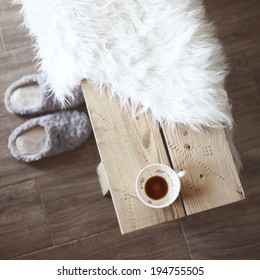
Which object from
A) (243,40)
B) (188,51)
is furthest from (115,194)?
(243,40)

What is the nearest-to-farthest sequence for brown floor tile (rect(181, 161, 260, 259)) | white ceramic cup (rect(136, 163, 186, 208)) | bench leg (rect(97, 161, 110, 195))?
white ceramic cup (rect(136, 163, 186, 208))
bench leg (rect(97, 161, 110, 195))
brown floor tile (rect(181, 161, 260, 259))

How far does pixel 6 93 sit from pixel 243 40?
91 cm

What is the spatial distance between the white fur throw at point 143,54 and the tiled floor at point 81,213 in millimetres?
390

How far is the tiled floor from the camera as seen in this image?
1270 mm

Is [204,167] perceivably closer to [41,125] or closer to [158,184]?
[158,184]

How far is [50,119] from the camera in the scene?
1.27 meters

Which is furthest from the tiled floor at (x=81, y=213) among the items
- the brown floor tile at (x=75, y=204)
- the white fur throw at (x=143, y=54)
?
the white fur throw at (x=143, y=54)

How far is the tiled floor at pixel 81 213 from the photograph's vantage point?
1.27 metres

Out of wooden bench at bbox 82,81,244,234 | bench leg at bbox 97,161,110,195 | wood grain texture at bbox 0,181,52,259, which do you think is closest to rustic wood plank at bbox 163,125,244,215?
wooden bench at bbox 82,81,244,234

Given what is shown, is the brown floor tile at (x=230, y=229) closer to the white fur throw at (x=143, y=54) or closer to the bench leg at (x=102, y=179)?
the bench leg at (x=102, y=179)

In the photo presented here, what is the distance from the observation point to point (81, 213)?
1288mm

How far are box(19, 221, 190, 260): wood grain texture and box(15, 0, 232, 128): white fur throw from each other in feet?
1.76

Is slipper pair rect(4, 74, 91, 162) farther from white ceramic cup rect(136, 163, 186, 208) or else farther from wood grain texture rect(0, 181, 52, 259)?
white ceramic cup rect(136, 163, 186, 208)

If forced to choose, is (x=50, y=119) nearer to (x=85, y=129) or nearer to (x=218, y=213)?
(x=85, y=129)
